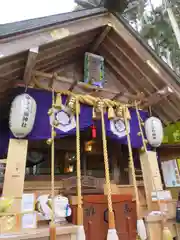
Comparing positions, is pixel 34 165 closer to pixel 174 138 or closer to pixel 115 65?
pixel 115 65

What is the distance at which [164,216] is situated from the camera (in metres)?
3.09

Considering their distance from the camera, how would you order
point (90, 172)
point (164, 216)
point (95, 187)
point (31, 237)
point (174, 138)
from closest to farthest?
point (31, 237) → point (164, 216) → point (95, 187) → point (90, 172) → point (174, 138)

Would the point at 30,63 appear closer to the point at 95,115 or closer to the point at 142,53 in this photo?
the point at 95,115

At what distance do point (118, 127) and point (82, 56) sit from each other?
1807 mm

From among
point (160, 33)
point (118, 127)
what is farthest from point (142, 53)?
point (160, 33)

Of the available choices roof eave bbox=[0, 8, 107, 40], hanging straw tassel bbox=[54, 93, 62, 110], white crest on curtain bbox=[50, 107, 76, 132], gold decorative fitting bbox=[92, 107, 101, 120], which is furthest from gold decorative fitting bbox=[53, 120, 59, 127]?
roof eave bbox=[0, 8, 107, 40]

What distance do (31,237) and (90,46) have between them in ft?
12.1

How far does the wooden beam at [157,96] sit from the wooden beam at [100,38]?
5.30ft

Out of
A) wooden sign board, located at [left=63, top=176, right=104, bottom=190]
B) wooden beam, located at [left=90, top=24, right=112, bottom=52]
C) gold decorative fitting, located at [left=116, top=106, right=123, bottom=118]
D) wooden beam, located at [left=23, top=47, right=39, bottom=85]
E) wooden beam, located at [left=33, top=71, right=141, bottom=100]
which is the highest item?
wooden beam, located at [left=90, top=24, right=112, bottom=52]

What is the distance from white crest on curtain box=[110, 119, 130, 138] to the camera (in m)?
3.88

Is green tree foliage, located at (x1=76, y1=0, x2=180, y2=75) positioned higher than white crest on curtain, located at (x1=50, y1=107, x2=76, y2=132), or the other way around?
green tree foliage, located at (x1=76, y1=0, x2=180, y2=75)

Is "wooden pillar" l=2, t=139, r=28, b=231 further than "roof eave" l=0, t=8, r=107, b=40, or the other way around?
"roof eave" l=0, t=8, r=107, b=40

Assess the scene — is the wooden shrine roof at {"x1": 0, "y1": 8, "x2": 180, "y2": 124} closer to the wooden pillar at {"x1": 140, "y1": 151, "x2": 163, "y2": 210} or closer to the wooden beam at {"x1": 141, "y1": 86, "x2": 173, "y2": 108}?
the wooden beam at {"x1": 141, "y1": 86, "x2": 173, "y2": 108}

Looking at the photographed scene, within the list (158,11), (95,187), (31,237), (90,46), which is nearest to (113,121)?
(95,187)
